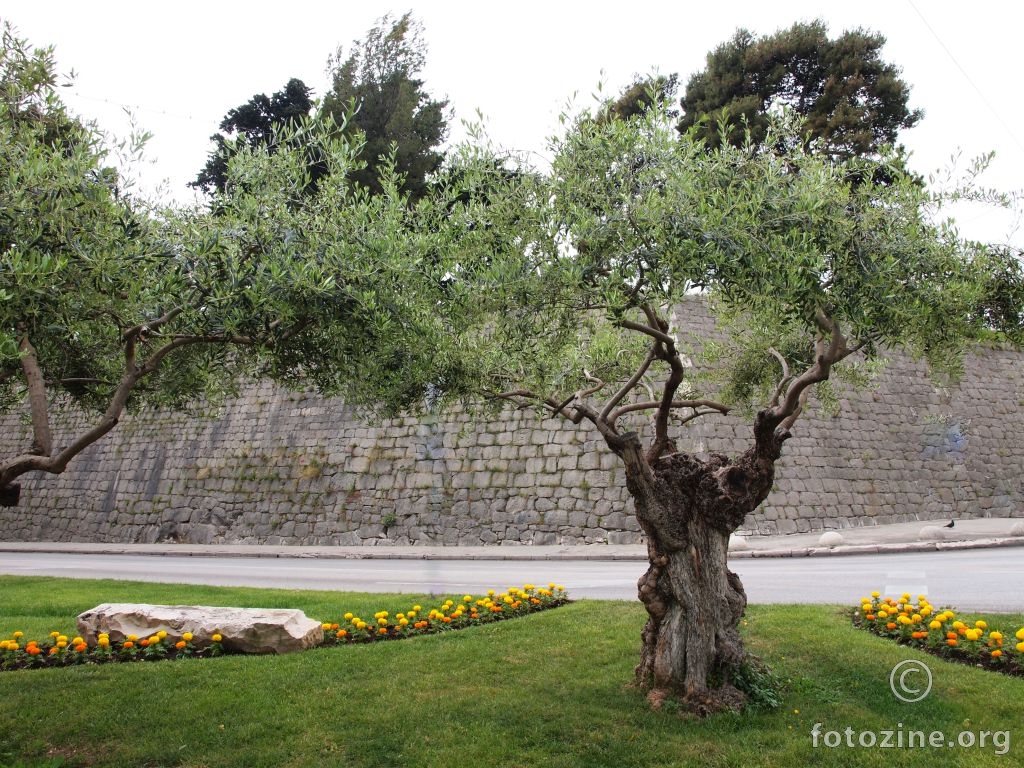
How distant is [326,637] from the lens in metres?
8.20

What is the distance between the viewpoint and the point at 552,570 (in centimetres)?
1447

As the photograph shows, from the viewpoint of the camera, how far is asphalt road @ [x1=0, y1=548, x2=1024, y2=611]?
9.96 metres

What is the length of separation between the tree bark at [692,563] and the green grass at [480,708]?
0.38 metres

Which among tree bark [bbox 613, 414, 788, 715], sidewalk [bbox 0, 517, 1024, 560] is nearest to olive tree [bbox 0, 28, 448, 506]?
tree bark [bbox 613, 414, 788, 715]

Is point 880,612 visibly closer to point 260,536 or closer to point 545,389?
point 545,389

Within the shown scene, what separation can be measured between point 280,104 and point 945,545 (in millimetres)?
25991

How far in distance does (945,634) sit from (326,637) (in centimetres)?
599

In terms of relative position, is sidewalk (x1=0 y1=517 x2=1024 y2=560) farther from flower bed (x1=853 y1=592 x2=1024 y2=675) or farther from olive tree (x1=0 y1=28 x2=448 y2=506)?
olive tree (x1=0 y1=28 x2=448 y2=506)

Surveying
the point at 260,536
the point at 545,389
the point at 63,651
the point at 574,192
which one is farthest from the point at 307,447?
the point at 574,192

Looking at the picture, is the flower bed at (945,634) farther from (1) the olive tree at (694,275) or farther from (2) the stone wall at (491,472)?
(2) the stone wall at (491,472)

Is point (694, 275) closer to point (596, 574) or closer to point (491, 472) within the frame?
point (596, 574)

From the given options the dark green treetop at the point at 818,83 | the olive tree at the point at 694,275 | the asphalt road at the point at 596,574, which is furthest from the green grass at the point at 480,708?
the dark green treetop at the point at 818,83

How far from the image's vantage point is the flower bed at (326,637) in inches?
297

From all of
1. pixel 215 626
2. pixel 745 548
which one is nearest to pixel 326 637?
pixel 215 626
